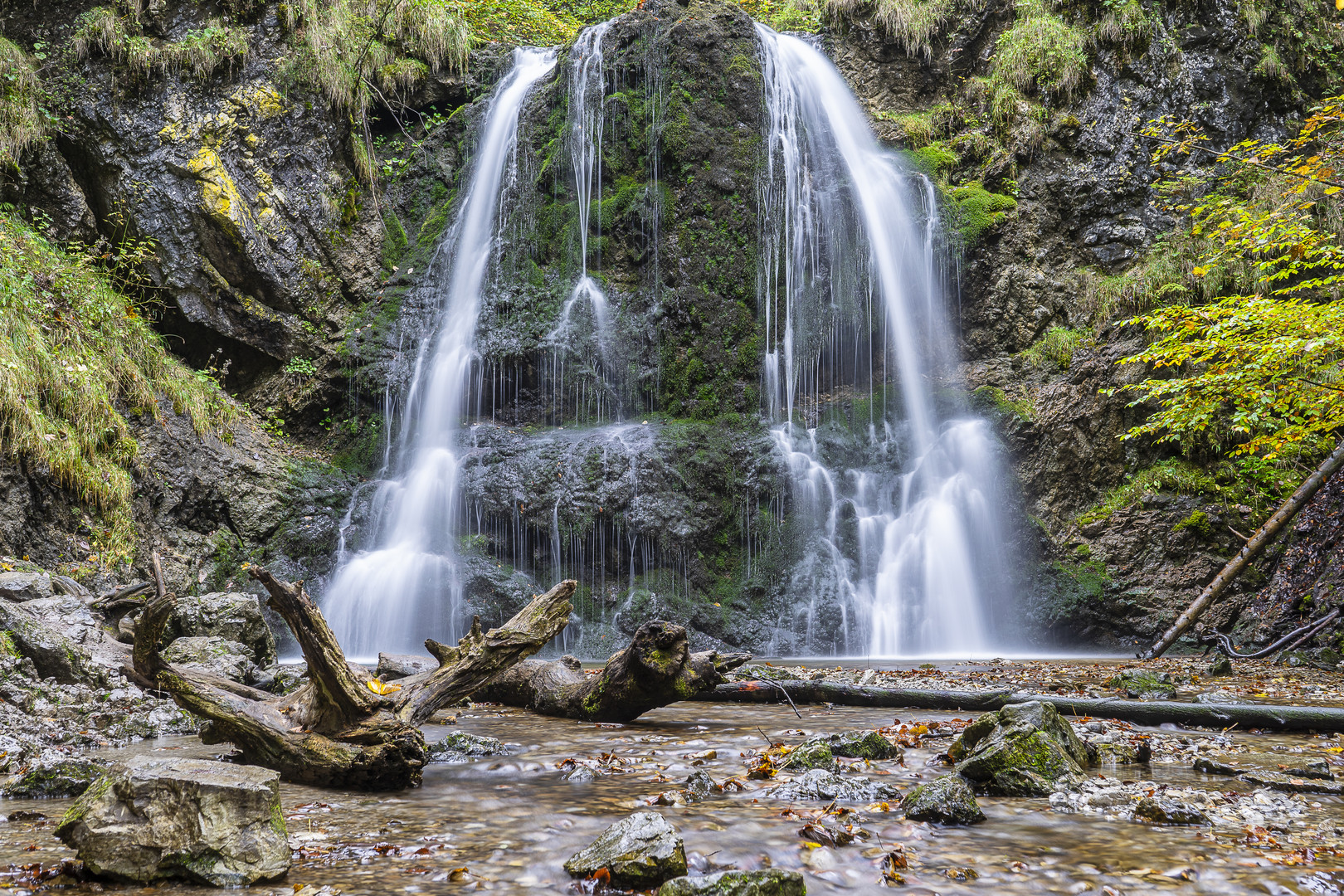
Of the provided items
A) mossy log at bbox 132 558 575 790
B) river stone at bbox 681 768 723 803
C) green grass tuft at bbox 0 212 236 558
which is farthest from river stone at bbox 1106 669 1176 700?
green grass tuft at bbox 0 212 236 558

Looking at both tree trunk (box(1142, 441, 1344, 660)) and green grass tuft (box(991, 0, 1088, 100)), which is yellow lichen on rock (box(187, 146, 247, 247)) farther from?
tree trunk (box(1142, 441, 1344, 660))

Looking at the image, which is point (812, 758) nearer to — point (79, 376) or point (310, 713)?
point (310, 713)

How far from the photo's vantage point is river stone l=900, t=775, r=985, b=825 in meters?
2.88

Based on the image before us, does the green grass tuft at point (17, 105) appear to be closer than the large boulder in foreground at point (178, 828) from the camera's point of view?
No

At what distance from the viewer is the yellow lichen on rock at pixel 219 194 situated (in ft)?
41.4

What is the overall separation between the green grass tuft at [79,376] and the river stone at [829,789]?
865cm

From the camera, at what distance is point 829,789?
330 centimetres

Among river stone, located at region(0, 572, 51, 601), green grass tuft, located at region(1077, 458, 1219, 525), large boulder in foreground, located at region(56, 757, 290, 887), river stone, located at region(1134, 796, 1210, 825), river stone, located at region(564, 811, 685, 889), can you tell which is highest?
green grass tuft, located at region(1077, 458, 1219, 525)

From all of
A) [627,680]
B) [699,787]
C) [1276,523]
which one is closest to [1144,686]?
[1276,523]

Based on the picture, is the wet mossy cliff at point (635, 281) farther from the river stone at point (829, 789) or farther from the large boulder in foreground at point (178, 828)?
the large boulder in foreground at point (178, 828)

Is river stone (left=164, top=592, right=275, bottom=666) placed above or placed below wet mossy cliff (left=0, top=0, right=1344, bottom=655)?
below

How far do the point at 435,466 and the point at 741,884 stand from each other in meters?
10.6

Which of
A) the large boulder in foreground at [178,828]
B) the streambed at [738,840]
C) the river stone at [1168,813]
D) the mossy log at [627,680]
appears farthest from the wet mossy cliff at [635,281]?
the large boulder in foreground at [178,828]

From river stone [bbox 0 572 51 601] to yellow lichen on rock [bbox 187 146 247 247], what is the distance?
28.8ft
